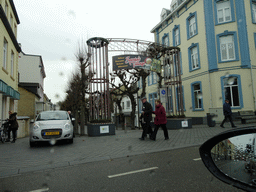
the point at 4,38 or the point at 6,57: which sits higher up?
the point at 4,38

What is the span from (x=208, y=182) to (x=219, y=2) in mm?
20406

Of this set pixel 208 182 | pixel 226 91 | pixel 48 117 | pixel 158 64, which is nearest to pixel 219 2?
pixel 226 91

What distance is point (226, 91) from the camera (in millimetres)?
18625

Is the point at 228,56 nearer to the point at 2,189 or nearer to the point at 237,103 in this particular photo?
the point at 237,103

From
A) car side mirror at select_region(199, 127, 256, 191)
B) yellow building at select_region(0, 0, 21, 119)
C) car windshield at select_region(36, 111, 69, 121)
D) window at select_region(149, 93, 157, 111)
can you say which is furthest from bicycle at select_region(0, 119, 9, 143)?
window at select_region(149, 93, 157, 111)

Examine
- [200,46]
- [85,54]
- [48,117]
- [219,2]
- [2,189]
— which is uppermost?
[219,2]

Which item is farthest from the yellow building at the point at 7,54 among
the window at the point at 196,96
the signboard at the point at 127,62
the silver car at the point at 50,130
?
the window at the point at 196,96

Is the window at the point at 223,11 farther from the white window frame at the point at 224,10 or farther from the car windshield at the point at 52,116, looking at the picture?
the car windshield at the point at 52,116

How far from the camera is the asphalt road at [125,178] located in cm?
354

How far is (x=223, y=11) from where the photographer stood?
19500 mm

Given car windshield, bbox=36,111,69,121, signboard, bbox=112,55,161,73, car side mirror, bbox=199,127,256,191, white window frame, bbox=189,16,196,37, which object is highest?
white window frame, bbox=189,16,196,37

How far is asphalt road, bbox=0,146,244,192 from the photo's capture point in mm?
3539

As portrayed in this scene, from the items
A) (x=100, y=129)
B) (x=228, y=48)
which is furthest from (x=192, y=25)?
(x=100, y=129)

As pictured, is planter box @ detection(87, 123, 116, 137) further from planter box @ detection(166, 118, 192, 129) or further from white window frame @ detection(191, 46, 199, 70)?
white window frame @ detection(191, 46, 199, 70)
